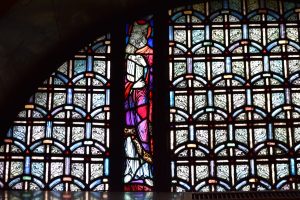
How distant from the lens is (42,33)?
328 inches

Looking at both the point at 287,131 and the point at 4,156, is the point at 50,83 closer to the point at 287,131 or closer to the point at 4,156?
the point at 4,156

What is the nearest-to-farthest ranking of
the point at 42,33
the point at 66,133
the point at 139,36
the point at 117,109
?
the point at 42,33, the point at 66,133, the point at 117,109, the point at 139,36

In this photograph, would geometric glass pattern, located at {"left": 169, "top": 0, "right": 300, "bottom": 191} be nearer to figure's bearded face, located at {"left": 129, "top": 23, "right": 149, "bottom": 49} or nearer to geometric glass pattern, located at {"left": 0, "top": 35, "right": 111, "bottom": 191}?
figure's bearded face, located at {"left": 129, "top": 23, "right": 149, "bottom": 49}

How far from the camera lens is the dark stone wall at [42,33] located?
7.94 meters

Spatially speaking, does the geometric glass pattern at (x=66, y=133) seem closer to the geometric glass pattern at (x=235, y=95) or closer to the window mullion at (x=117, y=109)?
the window mullion at (x=117, y=109)

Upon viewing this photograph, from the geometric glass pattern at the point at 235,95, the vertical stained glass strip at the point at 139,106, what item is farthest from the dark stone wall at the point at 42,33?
the geometric glass pattern at the point at 235,95

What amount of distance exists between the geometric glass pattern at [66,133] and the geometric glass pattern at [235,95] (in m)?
0.68

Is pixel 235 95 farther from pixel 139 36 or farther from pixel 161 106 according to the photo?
pixel 139 36

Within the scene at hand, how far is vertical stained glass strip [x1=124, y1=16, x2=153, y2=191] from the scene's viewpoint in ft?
27.1

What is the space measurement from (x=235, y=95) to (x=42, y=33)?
75.9 inches

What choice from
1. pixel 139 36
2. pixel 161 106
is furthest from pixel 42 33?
pixel 161 106

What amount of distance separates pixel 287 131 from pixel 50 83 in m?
2.32

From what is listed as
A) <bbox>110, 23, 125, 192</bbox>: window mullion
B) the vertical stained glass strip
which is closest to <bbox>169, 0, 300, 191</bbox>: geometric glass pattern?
the vertical stained glass strip

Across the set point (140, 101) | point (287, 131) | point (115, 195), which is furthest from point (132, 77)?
point (115, 195)
